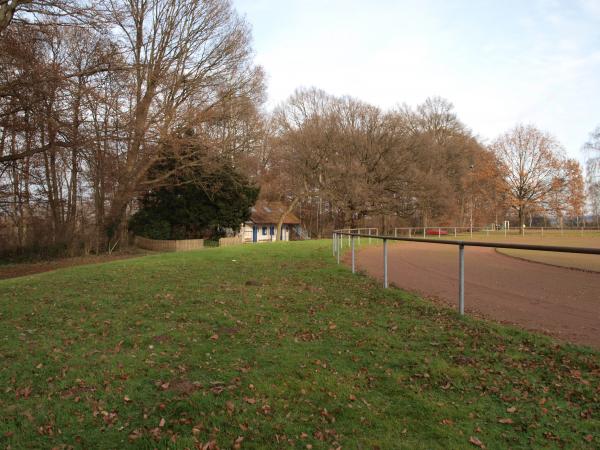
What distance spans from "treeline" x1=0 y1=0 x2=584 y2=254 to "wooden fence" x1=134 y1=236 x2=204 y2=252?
1.62m

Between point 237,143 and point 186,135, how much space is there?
429 cm

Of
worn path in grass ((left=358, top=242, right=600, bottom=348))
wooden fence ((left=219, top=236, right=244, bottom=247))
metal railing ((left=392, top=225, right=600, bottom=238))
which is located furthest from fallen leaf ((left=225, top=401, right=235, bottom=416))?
metal railing ((left=392, top=225, right=600, bottom=238))

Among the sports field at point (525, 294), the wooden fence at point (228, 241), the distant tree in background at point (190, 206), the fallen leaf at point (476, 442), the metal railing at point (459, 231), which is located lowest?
the fallen leaf at point (476, 442)

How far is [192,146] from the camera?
86.8ft

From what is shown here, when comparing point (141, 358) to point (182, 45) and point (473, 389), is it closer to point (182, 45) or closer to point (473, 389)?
point (473, 389)

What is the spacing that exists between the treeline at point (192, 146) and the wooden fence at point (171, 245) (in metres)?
1.62

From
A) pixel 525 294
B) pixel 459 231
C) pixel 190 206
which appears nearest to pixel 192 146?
pixel 190 206

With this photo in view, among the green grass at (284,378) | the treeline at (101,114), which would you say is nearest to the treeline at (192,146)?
the treeline at (101,114)

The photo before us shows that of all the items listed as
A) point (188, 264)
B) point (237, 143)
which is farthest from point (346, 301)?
point (237, 143)

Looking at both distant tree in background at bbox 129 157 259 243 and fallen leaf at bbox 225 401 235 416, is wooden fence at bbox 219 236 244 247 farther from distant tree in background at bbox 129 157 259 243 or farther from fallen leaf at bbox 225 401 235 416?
fallen leaf at bbox 225 401 235 416

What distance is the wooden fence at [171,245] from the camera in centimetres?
2971

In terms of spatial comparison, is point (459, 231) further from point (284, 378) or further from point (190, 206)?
point (284, 378)

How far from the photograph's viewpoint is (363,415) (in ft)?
11.4

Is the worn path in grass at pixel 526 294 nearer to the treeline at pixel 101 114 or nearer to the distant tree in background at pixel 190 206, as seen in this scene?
the treeline at pixel 101 114
